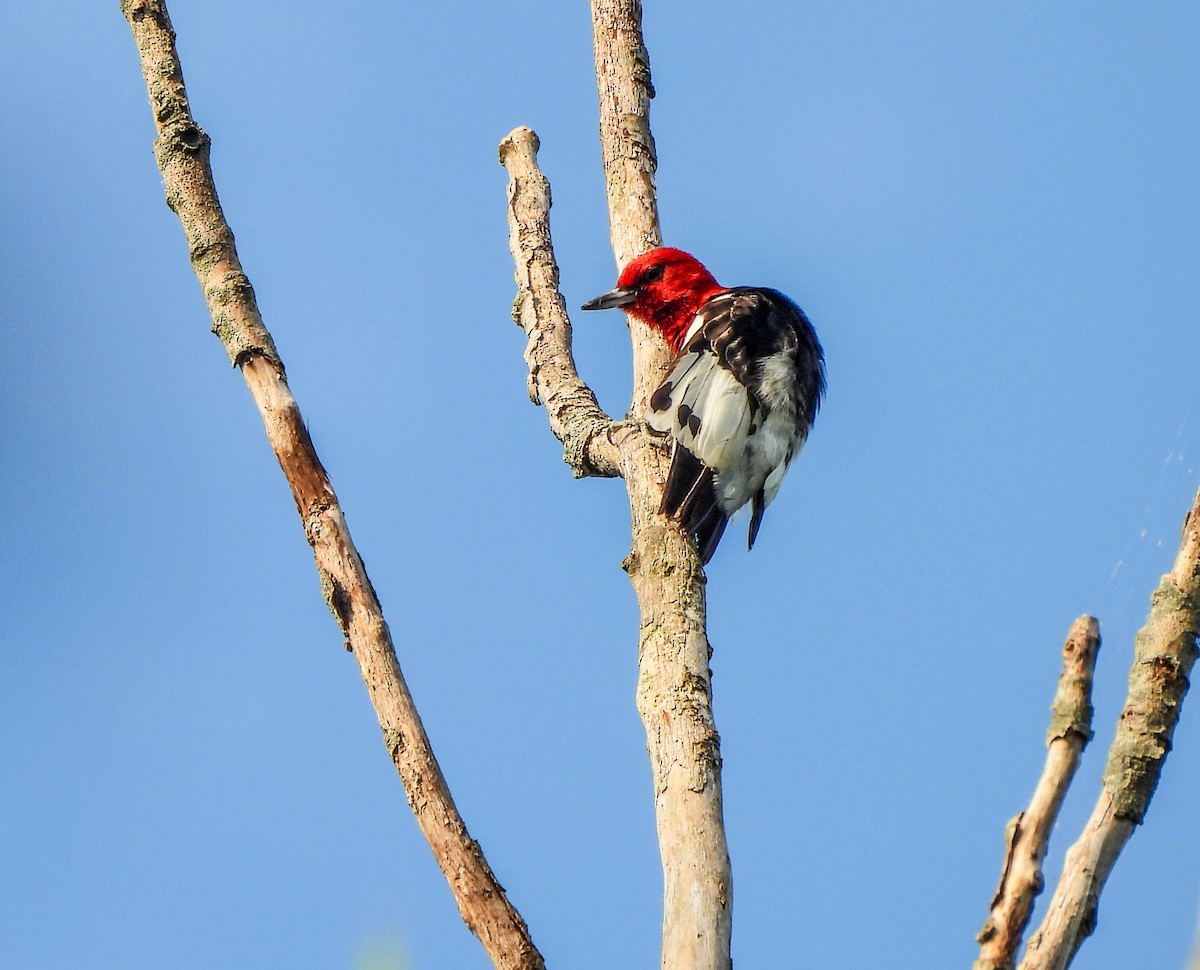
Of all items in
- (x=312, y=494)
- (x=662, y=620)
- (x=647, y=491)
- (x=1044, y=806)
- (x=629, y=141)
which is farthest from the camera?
(x=629, y=141)

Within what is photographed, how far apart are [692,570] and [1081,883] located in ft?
5.58

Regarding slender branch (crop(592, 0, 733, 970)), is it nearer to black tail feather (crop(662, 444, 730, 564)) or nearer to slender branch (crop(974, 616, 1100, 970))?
black tail feather (crop(662, 444, 730, 564))

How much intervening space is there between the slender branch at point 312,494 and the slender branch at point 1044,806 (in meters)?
0.97

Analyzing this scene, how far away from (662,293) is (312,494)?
2.43m

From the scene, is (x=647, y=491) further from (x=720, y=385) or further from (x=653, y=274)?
(x=653, y=274)

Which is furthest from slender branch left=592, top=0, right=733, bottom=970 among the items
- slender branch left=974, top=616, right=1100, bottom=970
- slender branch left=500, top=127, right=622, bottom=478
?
slender branch left=974, top=616, right=1100, bottom=970

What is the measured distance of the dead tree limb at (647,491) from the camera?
2.51m

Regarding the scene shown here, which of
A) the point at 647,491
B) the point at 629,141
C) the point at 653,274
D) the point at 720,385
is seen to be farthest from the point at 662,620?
the point at 629,141

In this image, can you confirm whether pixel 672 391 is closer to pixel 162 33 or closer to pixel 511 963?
pixel 162 33

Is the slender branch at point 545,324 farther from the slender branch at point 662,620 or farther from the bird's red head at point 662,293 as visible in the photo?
the bird's red head at point 662,293

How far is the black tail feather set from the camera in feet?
12.8

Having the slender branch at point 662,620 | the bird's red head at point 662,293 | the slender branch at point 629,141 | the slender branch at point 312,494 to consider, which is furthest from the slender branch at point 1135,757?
the bird's red head at point 662,293

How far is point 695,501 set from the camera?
13.3 ft

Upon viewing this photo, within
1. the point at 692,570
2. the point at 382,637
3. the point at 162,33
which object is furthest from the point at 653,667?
the point at 162,33
